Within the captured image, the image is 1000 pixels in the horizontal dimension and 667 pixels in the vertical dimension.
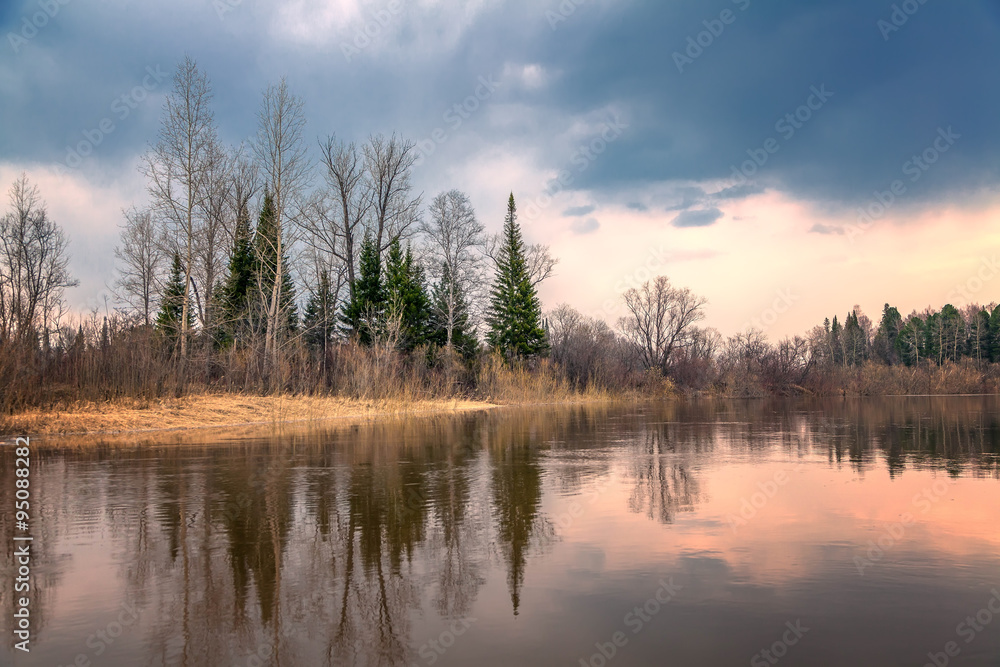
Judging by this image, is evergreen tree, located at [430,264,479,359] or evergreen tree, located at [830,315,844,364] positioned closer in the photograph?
evergreen tree, located at [430,264,479,359]

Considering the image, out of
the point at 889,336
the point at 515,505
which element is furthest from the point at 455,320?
the point at 889,336

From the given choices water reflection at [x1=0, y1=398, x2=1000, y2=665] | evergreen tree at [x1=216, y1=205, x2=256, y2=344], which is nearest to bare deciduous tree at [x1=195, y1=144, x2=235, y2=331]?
evergreen tree at [x1=216, y1=205, x2=256, y2=344]

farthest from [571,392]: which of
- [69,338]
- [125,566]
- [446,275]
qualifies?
[125,566]

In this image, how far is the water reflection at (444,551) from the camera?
4414 millimetres

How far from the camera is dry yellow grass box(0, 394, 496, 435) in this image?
60.4 feet

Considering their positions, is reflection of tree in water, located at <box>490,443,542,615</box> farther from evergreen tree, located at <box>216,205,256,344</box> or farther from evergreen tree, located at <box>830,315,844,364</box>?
evergreen tree, located at <box>830,315,844,364</box>

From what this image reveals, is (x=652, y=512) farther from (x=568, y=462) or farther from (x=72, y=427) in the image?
(x=72, y=427)

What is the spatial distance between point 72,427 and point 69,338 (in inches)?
167

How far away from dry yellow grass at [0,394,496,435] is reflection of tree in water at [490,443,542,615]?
12154 millimetres

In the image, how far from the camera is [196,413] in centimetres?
2247

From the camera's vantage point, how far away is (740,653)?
412 centimetres

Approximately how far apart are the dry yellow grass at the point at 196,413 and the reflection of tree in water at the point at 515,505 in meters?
12.2

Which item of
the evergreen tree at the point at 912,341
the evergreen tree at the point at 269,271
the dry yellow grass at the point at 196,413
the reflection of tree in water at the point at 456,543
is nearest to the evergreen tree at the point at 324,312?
the evergreen tree at the point at 269,271

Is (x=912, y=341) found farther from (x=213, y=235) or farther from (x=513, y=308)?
(x=213, y=235)
